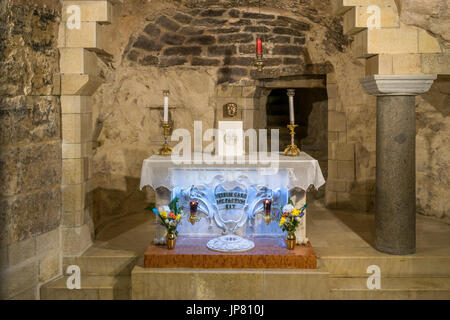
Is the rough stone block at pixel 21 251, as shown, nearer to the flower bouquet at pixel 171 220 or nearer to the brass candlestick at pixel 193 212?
the flower bouquet at pixel 171 220

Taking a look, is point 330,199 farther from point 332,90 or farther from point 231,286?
point 231,286

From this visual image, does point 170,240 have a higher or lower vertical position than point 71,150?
lower

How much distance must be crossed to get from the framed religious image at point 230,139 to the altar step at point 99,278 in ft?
4.70

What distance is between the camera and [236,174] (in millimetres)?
4781

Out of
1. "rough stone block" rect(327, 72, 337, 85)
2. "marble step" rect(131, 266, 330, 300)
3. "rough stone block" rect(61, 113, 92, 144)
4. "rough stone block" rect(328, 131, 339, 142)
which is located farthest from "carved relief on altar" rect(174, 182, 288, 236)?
"rough stone block" rect(327, 72, 337, 85)

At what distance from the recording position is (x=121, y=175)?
22.0ft

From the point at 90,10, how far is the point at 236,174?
217cm

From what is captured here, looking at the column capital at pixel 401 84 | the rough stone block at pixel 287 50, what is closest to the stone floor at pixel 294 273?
the column capital at pixel 401 84

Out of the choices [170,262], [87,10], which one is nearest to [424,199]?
[170,262]

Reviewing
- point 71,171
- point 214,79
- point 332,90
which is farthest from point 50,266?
point 332,90

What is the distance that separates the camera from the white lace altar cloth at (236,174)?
15.3ft

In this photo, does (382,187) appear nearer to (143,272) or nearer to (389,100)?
(389,100)

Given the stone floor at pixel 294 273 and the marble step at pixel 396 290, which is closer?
the stone floor at pixel 294 273

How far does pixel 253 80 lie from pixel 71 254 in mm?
3739
